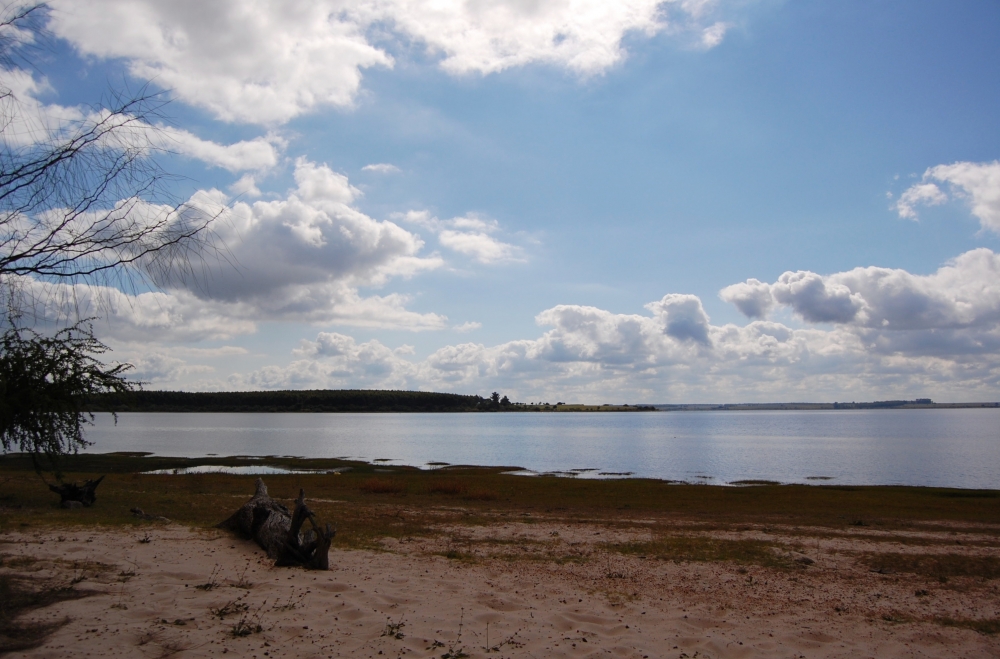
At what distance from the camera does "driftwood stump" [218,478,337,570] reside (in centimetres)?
1188

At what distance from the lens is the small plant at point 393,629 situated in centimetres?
842

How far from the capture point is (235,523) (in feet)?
48.1

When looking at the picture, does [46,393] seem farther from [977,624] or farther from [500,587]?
[977,624]

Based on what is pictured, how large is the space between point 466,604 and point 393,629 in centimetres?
177

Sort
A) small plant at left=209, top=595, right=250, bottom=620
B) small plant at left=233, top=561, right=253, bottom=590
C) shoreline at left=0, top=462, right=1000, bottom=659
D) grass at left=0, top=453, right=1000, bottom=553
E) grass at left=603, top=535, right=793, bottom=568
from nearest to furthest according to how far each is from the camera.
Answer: shoreline at left=0, top=462, right=1000, bottom=659 → small plant at left=209, top=595, right=250, bottom=620 → small plant at left=233, top=561, right=253, bottom=590 → grass at left=603, top=535, right=793, bottom=568 → grass at left=0, top=453, right=1000, bottom=553

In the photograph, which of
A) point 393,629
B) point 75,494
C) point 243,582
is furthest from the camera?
point 75,494

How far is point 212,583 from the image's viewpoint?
34.0 feet

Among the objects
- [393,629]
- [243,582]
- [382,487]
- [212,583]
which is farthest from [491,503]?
[393,629]

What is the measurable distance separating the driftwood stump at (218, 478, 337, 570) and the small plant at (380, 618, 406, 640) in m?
3.28

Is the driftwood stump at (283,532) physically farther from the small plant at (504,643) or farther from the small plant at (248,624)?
the small plant at (504,643)

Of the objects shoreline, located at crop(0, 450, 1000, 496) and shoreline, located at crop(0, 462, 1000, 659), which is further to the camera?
shoreline, located at crop(0, 450, 1000, 496)

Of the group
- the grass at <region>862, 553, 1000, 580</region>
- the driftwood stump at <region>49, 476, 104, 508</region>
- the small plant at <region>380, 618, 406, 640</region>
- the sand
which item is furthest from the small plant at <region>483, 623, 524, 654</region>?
the driftwood stump at <region>49, 476, 104, 508</region>

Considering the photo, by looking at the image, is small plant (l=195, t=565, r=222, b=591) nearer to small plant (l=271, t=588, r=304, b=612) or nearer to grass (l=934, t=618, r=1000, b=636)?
small plant (l=271, t=588, r=304, b=612)

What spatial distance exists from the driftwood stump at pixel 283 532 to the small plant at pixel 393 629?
10.8 ft
